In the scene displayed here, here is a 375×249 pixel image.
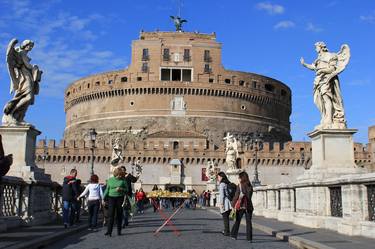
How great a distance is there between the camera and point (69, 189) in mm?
10164

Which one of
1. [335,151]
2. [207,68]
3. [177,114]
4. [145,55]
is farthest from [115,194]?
[145,55]

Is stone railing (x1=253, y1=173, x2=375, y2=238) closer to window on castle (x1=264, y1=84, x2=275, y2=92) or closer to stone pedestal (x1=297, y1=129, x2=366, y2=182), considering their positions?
stone pedestal (x1=297, y1=129, x2=366, y2=182)

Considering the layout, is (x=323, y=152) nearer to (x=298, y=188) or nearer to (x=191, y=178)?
(x=298, y=188)

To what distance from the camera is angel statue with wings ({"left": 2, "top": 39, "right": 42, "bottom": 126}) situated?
9398mm

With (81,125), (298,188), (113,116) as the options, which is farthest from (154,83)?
(298,188)

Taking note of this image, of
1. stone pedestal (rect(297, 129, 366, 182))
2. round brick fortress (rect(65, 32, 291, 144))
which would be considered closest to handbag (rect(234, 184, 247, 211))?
stone pedestal (rect(297, 129, 366, 182))

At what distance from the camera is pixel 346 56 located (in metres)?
9.58

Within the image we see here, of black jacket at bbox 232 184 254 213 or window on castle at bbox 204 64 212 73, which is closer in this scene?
black jacket at bbox 232 184 254 213

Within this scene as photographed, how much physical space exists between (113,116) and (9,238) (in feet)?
191

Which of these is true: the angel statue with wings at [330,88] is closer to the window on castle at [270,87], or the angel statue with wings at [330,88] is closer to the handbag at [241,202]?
the handbag at [241,202]

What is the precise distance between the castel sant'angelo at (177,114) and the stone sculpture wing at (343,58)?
4431 centimetres

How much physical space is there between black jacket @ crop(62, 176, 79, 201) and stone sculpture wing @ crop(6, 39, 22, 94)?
208 centimetres

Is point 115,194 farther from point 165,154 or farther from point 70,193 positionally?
point 165,154

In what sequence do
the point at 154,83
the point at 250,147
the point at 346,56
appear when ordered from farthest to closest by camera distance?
1. the point at 154,83
2. the point at 250,147
3. the point at 346,56
